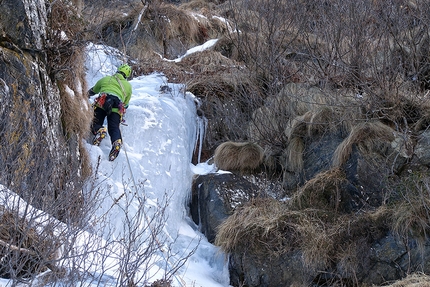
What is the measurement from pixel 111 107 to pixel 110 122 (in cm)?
24

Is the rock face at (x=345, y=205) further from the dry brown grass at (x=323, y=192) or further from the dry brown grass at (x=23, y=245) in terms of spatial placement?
the dry brown grass at (x=23, y=245)

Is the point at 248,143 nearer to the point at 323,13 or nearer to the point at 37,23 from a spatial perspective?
the point at 323,13

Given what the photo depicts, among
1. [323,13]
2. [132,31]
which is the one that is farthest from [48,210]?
[132,31]

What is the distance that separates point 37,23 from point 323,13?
450 cm

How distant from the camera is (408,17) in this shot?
880 cm

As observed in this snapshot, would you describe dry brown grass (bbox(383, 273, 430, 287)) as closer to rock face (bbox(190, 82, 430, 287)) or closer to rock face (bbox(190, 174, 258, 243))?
rock face (bbox(190, 82, 430, 287))

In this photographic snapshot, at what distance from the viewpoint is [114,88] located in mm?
8344

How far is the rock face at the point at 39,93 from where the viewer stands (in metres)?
5.69

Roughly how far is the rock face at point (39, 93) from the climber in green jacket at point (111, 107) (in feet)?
1.19

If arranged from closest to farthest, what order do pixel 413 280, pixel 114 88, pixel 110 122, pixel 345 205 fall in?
pixel 413 280, pixel 345 205, pixel 110 122, pixel 114 88

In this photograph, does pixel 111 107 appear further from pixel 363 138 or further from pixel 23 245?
pixel 23 245

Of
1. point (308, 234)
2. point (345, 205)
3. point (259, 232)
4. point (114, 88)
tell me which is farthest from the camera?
point (114, 88)

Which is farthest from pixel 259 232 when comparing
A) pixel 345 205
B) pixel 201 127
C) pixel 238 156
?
pixel 201 127

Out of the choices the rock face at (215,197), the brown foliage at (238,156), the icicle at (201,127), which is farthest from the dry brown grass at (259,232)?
the icicle at (201,127)
